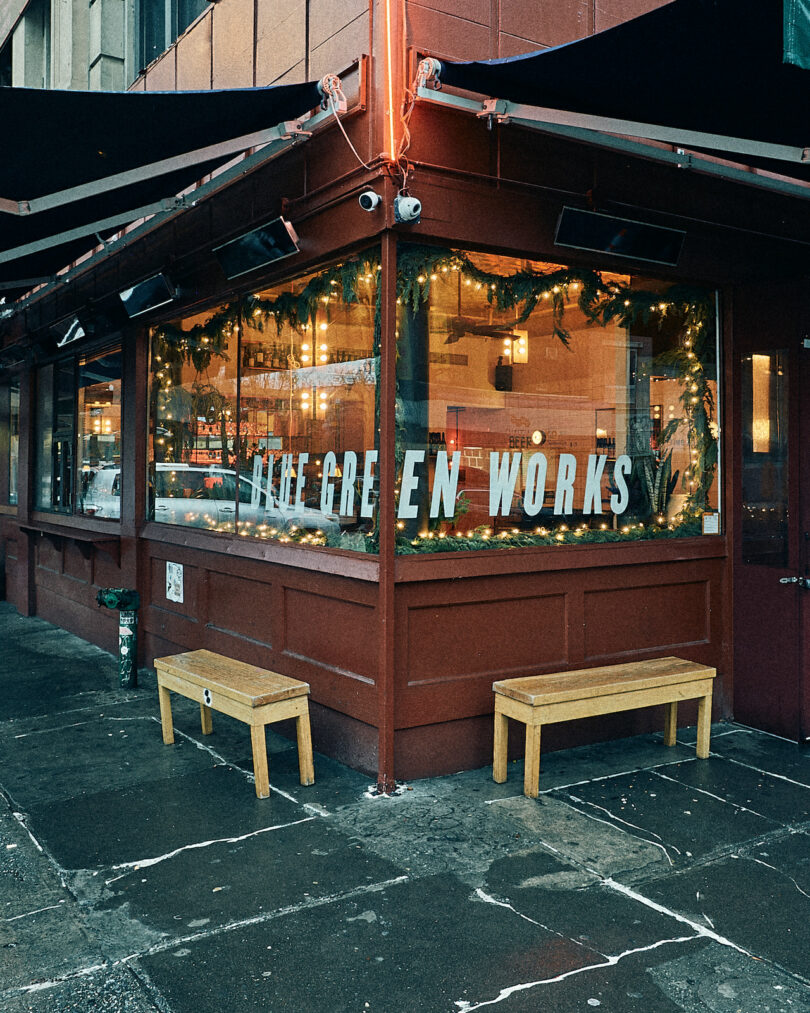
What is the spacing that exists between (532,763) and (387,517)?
5.47 feet

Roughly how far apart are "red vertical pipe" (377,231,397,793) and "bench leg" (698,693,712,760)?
2.07 metres

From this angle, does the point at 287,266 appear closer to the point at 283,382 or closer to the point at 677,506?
the point at 283,382

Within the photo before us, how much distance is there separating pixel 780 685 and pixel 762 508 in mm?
1291

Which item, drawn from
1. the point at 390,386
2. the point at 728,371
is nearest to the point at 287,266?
the point at 390,386

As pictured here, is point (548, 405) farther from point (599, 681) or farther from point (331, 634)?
point (331, 634)

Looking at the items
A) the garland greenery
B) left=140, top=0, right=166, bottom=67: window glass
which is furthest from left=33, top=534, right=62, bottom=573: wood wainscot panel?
left=140, top=0, right=166, bottom=67: window glass

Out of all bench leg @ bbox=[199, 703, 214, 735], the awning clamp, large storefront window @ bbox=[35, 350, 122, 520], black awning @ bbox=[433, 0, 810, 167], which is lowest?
bench leg @ bbox=[199, 703, 214, 735]

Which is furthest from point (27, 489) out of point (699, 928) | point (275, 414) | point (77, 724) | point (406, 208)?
point (699, 928)

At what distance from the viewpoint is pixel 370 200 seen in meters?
4.85

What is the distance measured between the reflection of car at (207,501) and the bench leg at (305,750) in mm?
1258

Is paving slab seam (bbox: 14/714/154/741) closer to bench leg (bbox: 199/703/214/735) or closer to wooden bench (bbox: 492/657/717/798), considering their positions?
bench leg (bbox: 199/703/214/735)

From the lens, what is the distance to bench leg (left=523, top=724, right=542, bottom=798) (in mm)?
4910

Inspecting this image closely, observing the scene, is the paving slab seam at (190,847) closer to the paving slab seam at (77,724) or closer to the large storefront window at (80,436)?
the paving slab seam at (77,724)

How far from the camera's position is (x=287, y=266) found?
5.93 metres
